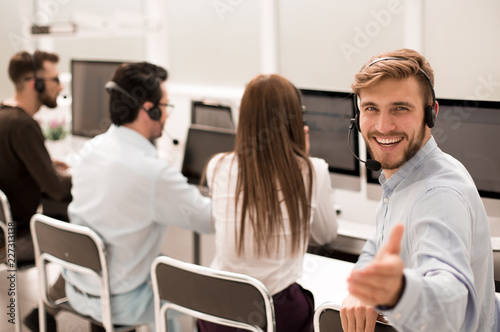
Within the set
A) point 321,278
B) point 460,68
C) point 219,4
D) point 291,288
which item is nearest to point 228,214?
point 291,288

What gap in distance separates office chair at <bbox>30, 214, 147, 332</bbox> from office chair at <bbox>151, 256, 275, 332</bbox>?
326 mm

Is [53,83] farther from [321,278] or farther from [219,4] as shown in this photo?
[321,278]

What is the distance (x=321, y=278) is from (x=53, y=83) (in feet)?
6.35

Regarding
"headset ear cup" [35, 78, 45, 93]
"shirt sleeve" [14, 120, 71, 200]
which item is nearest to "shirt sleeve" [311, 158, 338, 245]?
"shirt sleeve" [14, 120, 71, 200]

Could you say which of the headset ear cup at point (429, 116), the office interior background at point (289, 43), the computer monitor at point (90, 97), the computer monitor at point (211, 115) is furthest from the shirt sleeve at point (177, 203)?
the computer monitor at point (90, 97)

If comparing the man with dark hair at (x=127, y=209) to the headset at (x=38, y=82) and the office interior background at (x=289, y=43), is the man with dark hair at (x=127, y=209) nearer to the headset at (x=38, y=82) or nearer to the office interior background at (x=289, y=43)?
the office interior background at (x=289, y=43)

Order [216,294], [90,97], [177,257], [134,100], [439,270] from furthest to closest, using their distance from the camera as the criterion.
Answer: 1. [90,97]
2. [177,257]
3. [134,100]
4. [216,294]
5. [439,270]

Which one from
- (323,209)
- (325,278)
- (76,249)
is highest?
(323,209)

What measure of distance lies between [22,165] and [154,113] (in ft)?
2.84

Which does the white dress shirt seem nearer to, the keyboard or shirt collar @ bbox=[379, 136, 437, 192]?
the keyboard

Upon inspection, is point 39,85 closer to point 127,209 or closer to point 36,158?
point 36,158

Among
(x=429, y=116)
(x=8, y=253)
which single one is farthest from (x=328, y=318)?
(x=8, y=253)

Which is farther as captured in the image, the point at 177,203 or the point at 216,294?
the point at 177,203

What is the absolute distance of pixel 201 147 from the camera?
2887 mm
